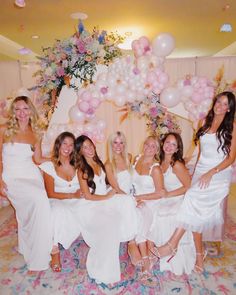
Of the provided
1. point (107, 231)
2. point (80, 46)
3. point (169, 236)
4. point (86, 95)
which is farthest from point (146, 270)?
point (80, 46)

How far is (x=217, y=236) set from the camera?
299 centimetres

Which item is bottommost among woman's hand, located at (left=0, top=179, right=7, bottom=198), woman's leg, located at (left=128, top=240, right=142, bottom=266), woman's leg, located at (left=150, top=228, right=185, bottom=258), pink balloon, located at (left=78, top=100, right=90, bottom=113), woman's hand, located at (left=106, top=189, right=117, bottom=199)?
woman's leg, located at (left=128, top=240, right=142, bottom=266)

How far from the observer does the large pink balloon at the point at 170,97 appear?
3.54 m

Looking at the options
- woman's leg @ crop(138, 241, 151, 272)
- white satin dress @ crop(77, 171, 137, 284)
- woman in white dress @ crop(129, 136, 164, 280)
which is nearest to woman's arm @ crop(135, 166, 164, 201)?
woman in white dress @ crop(129, 136, 164, 280)

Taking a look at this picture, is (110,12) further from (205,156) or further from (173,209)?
(173,209)

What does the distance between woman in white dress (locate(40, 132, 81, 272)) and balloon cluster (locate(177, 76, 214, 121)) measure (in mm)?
1662

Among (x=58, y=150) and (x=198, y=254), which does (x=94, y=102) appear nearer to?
(x=58, y=150)

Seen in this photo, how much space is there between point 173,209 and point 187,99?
165 centimetres

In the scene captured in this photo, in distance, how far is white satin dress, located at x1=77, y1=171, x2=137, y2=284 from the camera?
2.54m

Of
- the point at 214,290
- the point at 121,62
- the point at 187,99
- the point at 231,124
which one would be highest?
the point at 121,62

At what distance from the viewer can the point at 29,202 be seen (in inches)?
110

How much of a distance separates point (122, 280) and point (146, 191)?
89 cm

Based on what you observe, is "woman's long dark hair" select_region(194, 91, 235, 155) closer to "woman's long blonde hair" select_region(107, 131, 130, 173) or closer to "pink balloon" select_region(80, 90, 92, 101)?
"woman's long blonde hair" select_region(107, 131, 130, 173)

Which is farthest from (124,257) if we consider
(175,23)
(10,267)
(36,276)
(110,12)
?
(175,23)
